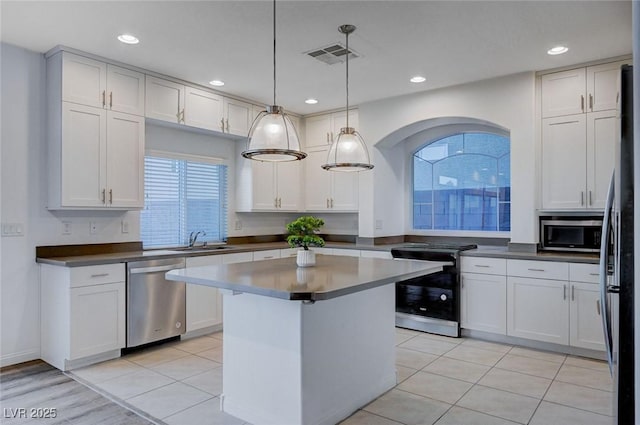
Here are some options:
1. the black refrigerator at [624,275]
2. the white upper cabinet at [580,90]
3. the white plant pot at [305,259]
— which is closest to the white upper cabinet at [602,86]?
the white upper cabinet at [580,90]

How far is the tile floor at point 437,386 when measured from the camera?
261cm

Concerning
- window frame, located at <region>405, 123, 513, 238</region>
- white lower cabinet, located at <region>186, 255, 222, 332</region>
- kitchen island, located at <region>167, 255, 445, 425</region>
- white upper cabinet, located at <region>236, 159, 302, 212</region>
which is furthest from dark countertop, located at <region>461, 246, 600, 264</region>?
white lower cabinet, located at <region>186, 255, 222, 332</region>

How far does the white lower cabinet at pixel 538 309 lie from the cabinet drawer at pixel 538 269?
0.04m

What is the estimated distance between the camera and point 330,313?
251cm

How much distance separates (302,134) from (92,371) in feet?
12.5

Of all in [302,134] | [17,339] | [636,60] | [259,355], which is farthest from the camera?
[302,134]

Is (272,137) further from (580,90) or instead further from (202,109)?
(580,90)

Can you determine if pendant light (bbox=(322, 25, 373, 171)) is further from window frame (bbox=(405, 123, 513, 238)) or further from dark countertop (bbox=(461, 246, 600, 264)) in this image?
window frame (bbox=(405, 123, 513, 238))

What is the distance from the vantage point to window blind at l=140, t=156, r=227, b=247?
451cm

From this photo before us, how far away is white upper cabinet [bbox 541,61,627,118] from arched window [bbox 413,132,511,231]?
0.81 metres

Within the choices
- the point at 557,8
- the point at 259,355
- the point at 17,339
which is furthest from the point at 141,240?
the point at 557,8

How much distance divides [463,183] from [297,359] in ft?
11.8

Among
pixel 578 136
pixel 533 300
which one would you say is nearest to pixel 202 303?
pixel 533 300

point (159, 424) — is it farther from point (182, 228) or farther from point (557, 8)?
point (557, 8)
